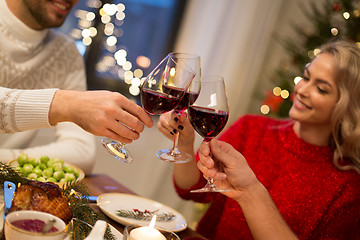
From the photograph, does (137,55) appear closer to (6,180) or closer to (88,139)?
(88,139)

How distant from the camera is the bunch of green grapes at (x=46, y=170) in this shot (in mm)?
1200

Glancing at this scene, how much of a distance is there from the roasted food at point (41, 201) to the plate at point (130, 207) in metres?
0.35

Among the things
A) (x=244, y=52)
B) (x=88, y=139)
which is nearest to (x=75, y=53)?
(x=88, y=139)

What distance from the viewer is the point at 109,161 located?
3.24 meters

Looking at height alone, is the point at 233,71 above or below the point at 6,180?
above

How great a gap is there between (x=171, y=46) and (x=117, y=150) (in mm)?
2603

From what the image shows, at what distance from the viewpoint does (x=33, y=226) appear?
697 mm

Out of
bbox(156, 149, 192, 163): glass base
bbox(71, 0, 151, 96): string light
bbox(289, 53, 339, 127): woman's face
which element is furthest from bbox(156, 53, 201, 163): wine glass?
bbox(71, 0, 151, 96): string light

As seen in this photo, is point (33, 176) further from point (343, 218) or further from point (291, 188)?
point (343, 218)

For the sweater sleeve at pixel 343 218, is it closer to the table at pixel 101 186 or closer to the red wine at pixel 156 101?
the table at pixel 101 186

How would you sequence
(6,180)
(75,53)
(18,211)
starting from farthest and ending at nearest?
(75,53) → (6,180) → (18,211)

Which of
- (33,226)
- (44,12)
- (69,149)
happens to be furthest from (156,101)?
(44,12)

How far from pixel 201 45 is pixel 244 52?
1.23 ft

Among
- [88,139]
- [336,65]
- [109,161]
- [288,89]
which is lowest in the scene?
[109,161]
